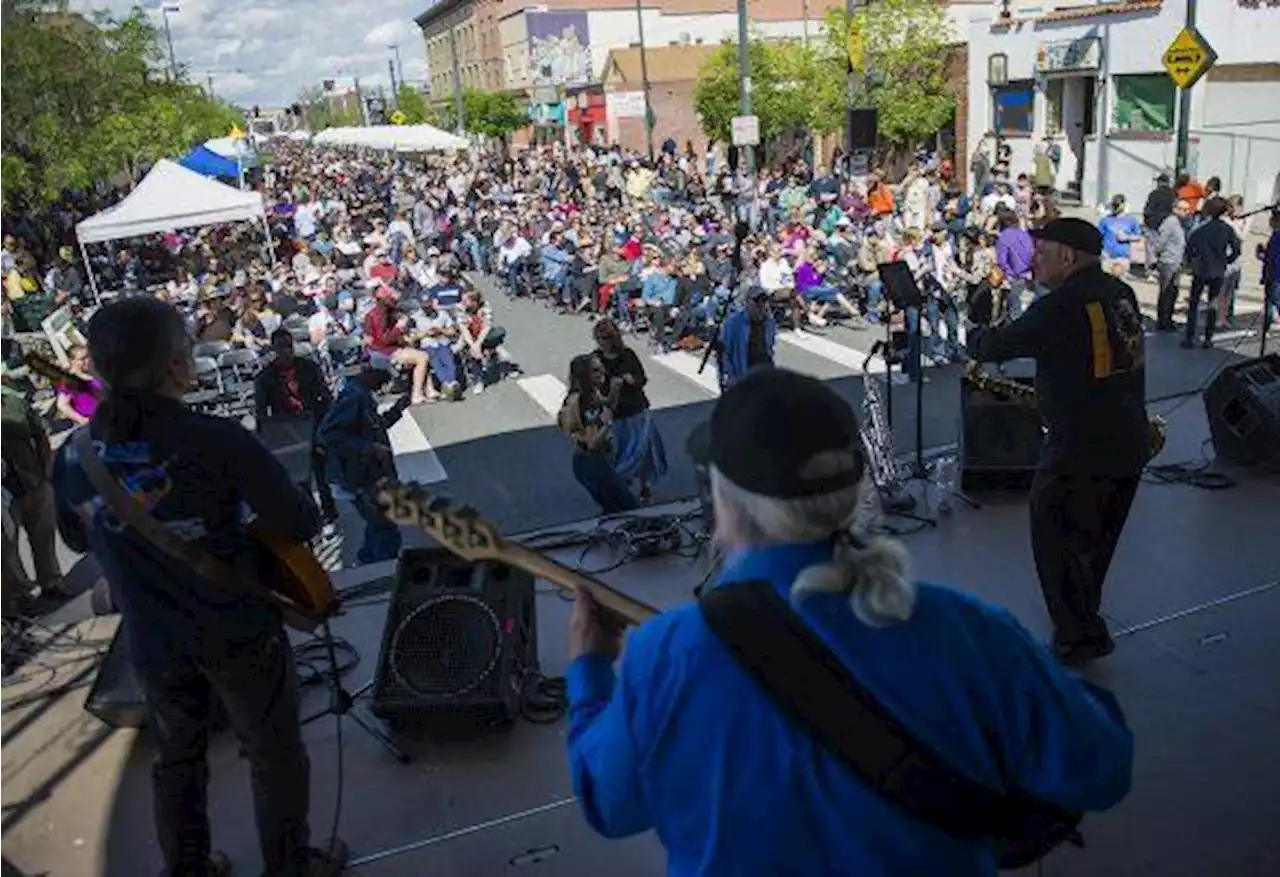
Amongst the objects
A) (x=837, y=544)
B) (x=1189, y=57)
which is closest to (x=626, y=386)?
(x=837, y=544)

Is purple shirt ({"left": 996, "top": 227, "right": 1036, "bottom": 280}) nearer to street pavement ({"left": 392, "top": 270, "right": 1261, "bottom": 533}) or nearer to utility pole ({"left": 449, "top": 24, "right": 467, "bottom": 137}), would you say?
street pavement ({"left": 392, "top": 270, "right": 1261, "bottom": 533})

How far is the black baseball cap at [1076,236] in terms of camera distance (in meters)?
4.12

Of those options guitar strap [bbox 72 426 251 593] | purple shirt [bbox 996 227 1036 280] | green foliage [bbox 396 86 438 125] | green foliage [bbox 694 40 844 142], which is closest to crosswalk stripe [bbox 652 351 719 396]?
purple shirt [bbox 996 227 1036 280]

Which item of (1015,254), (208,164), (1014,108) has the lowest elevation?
(1015,254)

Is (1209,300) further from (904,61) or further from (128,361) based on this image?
(904,61)

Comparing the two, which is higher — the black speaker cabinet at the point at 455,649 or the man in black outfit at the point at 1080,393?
the man in black outfit at the point at 1080,393

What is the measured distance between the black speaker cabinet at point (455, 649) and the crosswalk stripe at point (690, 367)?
270 inches

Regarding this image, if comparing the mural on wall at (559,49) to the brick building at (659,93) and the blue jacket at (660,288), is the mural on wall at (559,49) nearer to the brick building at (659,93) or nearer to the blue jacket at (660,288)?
the brick building at (659,93)

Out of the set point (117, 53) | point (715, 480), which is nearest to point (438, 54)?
point (117, 53)

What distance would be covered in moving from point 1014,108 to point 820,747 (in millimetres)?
27137

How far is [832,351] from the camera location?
1272cm

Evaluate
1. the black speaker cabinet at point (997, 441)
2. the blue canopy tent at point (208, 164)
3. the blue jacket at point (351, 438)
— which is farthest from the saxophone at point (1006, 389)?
the blue canopy tent at point (208, 164)

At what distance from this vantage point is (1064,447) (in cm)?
427

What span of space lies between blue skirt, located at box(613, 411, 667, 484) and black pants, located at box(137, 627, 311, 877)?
4547 millimetres
